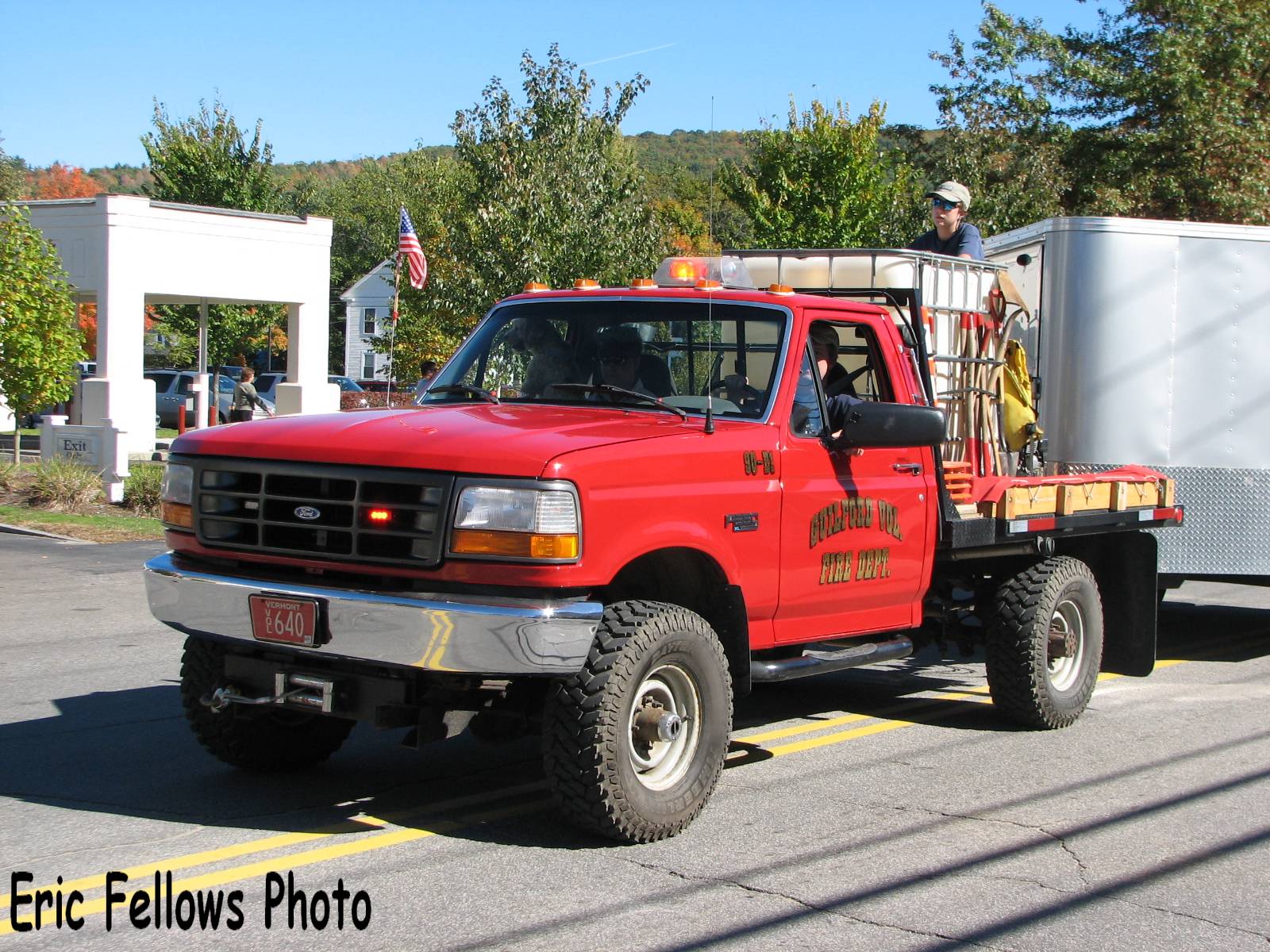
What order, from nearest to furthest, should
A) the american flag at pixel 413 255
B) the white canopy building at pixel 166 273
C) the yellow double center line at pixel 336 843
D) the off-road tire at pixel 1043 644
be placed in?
A: the yellow double center line at pixel 336 843, the off-road tire at pixel 1043 644, the american flag at pixel 413 255, the white canopy building at pixel 166 273

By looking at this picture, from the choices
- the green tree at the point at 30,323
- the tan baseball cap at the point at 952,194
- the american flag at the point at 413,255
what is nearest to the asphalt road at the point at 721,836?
the tan baseball cap at the point at 952,194

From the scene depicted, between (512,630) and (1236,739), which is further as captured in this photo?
(1236,739)

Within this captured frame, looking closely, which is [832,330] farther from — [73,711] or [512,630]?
[73,711]

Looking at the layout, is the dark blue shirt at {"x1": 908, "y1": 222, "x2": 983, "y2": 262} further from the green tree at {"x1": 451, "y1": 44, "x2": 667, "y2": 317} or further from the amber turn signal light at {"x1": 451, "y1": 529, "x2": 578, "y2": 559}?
the green tree at {"x1": 451, "y1": 44, "x2": 667, "y2": 317}

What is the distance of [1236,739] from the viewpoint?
25.6ft

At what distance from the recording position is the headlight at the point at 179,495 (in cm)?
575

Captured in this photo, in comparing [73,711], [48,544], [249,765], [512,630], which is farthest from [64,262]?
[512,630]

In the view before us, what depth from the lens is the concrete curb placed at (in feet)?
50.7

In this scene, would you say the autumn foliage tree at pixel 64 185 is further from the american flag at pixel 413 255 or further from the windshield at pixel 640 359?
the windshield at pixel 640 359

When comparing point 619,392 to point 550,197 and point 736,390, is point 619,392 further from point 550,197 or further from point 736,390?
point 550,197

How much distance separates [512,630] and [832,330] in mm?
2743

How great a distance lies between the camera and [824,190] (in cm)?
3056

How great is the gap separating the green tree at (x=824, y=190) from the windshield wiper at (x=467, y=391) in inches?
918

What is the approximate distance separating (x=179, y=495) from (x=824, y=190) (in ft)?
86.0
